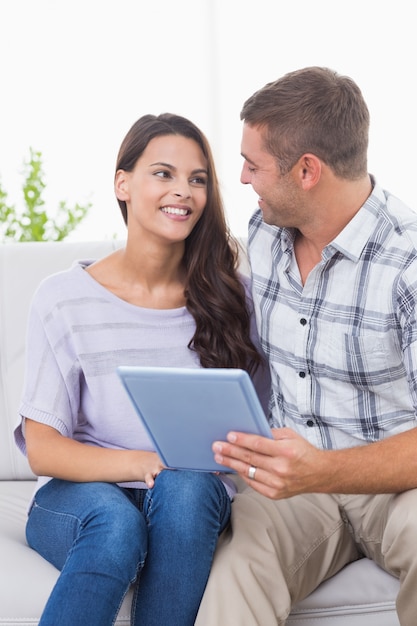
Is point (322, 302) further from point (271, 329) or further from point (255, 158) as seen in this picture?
point (255, 158)

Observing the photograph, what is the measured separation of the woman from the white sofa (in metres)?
0.07

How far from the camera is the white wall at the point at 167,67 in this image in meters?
4.06

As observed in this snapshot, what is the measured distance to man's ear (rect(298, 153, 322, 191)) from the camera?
1713mm

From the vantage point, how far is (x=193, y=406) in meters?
1.32

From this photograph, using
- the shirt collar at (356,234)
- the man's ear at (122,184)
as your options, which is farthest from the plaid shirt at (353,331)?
the man's ear at (122,184)

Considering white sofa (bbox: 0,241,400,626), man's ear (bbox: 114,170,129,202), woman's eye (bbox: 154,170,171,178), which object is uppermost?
woman's eye (bbox: 154,170,171,178)

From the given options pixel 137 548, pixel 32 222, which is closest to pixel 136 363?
pixel 137 548

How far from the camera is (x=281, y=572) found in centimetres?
148

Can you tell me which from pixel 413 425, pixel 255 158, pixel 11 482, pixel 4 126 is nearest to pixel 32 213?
pixel 4 126

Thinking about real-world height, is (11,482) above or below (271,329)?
below

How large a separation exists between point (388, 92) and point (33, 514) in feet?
9.91

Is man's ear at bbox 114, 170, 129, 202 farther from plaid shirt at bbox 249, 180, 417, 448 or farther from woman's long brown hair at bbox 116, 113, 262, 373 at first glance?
plaid shirt at bbox 249, 180, 417, 448

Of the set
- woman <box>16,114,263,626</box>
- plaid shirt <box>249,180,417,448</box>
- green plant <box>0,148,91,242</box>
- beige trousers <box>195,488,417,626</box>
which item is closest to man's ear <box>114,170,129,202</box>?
woman <box>16,114,263,626</box>

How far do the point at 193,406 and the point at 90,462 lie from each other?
0.38 meters
